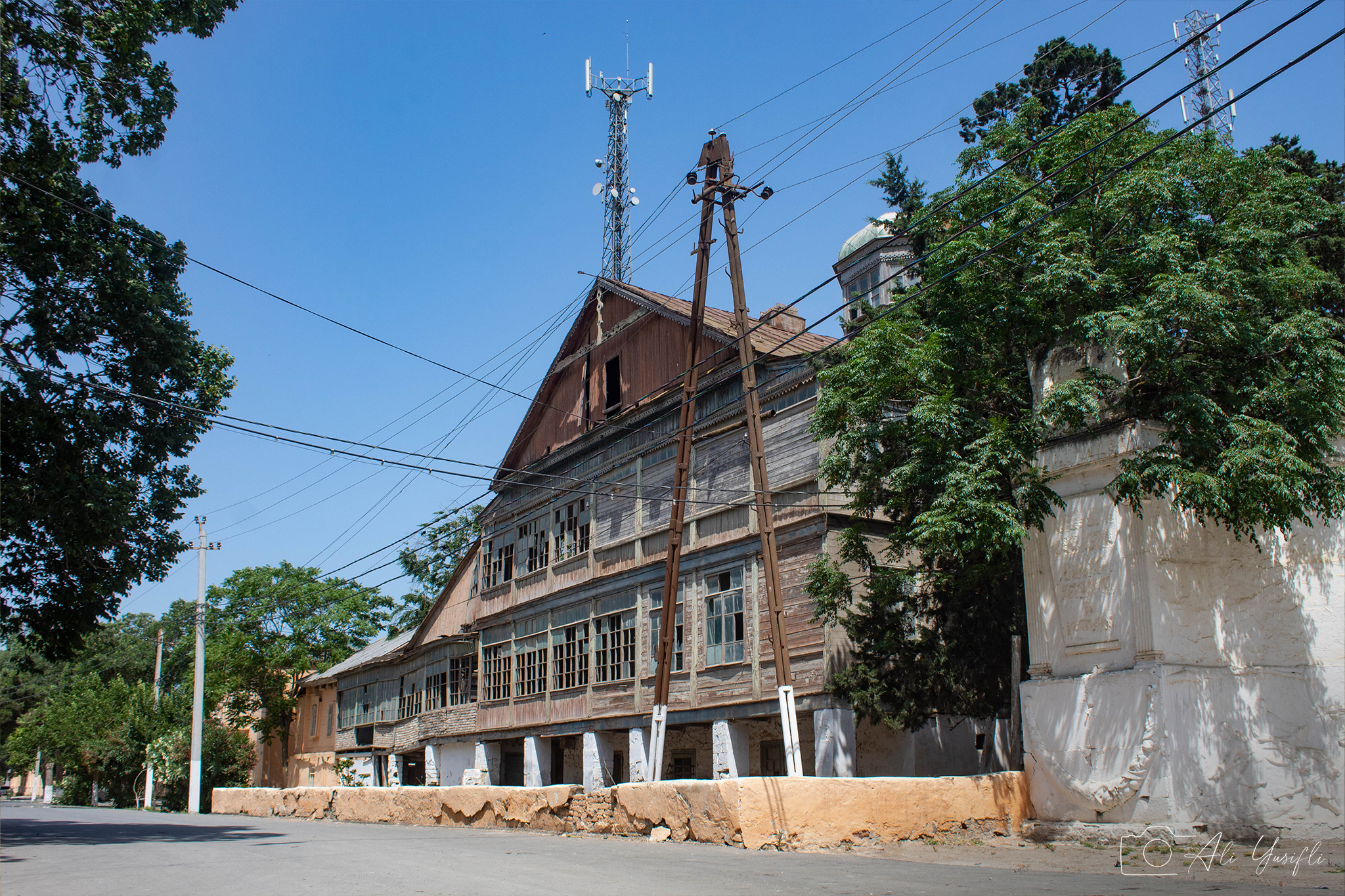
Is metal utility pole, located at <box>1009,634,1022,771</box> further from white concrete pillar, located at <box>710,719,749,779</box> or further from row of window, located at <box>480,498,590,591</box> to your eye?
row of window, located at <box>480,498,590,591</box>

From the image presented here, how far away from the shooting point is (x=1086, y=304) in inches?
520

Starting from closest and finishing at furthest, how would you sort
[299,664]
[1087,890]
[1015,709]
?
[1087,890], [1015,709], [299,664]

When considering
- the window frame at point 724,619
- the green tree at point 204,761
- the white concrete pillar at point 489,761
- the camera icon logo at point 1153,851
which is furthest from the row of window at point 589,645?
the green tree at point 204,761

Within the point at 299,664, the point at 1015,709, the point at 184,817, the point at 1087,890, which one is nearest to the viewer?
the point at 1087,890

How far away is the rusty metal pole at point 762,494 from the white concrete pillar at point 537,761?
945 cm

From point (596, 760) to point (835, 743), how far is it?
786 cm

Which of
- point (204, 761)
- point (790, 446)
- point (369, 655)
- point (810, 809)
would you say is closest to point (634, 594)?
point (790, 446)

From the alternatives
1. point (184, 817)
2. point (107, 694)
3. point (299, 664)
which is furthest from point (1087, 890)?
point (107, 694)

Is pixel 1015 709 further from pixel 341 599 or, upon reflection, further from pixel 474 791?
pixel 341 599

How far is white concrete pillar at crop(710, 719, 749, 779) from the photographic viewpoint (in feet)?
61.5

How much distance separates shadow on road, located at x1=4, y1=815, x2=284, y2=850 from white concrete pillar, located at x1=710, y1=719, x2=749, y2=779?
797 cm

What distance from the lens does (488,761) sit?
91.2 feet

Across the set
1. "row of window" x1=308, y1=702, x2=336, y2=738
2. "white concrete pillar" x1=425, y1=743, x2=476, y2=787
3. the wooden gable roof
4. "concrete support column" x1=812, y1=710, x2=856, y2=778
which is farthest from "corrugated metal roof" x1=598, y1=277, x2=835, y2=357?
"row of window" x1=308, y1=702, x2=336, y2=738

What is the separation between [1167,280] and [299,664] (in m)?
41.4
